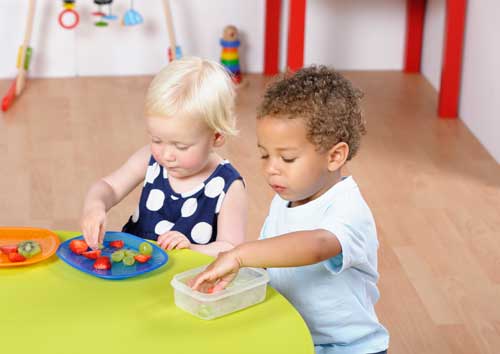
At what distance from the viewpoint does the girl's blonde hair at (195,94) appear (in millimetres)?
1533

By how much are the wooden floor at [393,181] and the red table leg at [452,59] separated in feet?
0.23

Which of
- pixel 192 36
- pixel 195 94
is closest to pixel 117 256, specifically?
pixel 195 94

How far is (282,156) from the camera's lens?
1273mm

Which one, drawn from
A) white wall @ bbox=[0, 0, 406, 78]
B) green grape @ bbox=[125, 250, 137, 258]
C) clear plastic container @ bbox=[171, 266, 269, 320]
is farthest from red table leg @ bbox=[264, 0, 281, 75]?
clear plastic container @ bbox=[171, 266, 269, 320]

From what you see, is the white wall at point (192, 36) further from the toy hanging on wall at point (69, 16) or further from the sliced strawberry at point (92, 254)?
the sliced strawberry at point (92, 254)

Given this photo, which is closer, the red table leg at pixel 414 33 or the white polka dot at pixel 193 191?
the white polka dot at pixel 193 191

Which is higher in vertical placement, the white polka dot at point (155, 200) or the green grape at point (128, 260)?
the green grape at point (128, 260)

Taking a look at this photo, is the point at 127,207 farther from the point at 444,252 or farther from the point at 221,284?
the point at 221,284

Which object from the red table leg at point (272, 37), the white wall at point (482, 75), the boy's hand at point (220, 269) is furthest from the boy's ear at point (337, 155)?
the red table leg at point (272, 37)

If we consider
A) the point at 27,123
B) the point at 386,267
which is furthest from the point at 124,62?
the point at 386,267

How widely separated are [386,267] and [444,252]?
0.18m

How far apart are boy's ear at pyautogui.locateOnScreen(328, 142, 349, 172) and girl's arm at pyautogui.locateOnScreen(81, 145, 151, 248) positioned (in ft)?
1.24

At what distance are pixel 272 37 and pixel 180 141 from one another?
249 centimetres

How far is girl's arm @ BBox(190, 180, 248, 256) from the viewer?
5.10 ft
